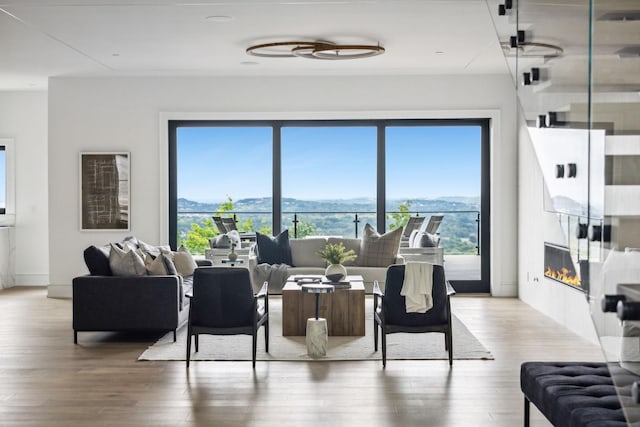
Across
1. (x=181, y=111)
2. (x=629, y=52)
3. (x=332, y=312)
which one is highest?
(x=181, y=111)

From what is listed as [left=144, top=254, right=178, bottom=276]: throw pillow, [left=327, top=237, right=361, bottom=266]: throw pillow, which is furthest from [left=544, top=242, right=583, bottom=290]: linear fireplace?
[left=144, top=254, right=178, bottom=276]: throw pillow

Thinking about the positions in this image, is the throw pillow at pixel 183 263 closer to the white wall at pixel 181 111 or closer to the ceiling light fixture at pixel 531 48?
the white wall at pixel 181 111

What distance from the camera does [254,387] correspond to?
5418mm

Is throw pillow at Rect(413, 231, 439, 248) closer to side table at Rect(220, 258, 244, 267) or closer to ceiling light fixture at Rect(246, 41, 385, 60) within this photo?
side table at Rect(220, 258, 244, 267)

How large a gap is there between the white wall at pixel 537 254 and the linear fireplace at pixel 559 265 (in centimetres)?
7

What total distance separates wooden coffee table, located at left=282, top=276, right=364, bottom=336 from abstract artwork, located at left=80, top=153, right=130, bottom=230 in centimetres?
363

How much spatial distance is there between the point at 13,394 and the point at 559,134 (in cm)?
413

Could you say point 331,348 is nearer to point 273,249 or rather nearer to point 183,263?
point 183,263

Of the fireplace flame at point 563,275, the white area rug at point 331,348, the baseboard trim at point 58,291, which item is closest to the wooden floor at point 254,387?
the white area rug at point 331,348

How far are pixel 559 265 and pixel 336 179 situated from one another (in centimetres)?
356

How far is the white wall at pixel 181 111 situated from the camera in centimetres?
1006

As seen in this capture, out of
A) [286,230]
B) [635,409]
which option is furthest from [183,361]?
[635,409]

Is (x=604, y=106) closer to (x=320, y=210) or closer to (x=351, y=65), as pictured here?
(x=351, y=65)

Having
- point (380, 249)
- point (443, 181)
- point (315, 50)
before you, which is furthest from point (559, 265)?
point (315, 50)
